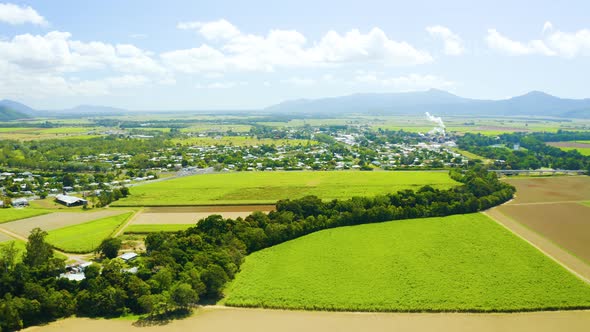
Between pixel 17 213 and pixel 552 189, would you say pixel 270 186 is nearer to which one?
pixel 17 213

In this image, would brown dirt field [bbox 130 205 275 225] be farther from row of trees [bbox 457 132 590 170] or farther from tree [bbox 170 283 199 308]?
row of trees [bbox 457 132 590 170]

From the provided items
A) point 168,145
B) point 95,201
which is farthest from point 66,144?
point 95,201

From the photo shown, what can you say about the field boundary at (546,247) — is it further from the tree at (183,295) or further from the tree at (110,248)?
the tree at (110,248)

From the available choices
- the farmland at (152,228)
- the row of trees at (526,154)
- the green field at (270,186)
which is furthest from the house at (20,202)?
the row of trees at (526,154)

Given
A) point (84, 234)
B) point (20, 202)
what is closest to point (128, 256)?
point (84, 234)

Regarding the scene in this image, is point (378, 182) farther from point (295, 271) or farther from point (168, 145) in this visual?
point (168, 145)

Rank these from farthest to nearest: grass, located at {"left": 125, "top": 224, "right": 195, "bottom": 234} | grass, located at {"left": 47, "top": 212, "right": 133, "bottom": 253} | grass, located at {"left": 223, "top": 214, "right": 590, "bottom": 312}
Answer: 1. grass, located at {"left": 125, "top": 224, "right": 195, "bottom": 234}
2. grass, located at {"left": 47, "top": 212, "right": 133, "bottom": 253}
3. grass, located at {"left": 223, "top": 214, "right": 590, "bottom": 312}

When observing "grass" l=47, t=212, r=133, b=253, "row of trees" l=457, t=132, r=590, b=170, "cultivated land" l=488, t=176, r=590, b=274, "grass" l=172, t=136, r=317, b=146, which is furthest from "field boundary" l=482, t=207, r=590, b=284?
"grass" l=172, t=136, r=317, b=146
